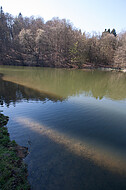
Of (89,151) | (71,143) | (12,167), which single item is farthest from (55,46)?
(12,167)

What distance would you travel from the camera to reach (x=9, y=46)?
219 feet

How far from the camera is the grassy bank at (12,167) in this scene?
406cm

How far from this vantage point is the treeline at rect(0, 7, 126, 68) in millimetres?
61875

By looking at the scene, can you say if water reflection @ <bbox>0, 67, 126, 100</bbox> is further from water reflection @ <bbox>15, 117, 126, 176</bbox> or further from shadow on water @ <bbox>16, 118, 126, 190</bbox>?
shadow on water @ <bbox>16, 118, 126, 190</bbox>

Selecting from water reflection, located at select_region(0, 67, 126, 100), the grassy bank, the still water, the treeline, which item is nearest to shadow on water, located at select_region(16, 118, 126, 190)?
the still water

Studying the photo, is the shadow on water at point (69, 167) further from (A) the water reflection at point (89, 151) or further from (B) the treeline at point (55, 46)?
(B) the treeline at point (55, 46)

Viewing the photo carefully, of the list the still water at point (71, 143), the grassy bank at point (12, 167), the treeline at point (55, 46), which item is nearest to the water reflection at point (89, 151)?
the still water at point (71, 143)

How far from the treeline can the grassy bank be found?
59.2 m

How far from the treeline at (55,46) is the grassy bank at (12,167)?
194 ft

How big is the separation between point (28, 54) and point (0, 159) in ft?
212

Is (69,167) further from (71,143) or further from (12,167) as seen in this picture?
(12,167)

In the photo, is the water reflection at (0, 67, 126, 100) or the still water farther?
the water reflection at (0, 67, 126, 100)

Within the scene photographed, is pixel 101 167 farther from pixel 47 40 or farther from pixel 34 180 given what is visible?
pixel 47 40

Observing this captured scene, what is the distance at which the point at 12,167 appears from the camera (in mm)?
4695
